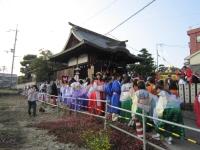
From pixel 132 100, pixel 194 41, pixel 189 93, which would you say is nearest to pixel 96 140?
pixel 132 100

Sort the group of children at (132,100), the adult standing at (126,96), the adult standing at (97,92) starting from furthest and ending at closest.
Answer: the adult standing at (97,92) → the adult standing at (126,96) → the group of children at (132,100)

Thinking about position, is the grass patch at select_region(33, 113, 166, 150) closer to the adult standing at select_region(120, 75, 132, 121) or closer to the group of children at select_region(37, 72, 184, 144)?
the group of children at select_region(37, 72, 184, 144)

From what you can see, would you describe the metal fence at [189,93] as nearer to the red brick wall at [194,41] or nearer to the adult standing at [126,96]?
the adult standing at [126,96]

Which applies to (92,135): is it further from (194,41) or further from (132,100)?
(194,41)

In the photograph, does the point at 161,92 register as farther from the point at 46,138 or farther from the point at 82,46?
the point at 82,46

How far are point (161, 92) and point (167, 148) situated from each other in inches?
64.9

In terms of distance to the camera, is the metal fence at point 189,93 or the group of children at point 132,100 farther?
the metal fence at point 189,93

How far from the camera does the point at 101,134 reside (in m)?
9.38

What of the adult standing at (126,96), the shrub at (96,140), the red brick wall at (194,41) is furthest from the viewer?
the red brick wall at (194,41)

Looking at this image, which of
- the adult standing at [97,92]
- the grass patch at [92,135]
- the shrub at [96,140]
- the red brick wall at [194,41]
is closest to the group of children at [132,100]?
the adult standing at [97,92]

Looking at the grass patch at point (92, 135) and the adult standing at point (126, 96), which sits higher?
the adult standing at point (126, 96)

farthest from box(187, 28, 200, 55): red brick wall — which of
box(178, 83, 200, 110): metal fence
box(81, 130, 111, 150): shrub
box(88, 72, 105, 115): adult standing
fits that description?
box(81, 130, 111, 150): shrub

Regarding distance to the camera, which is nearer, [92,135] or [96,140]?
A: [96,140]

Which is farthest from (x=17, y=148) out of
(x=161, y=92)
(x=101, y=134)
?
(x=161, y=92)
